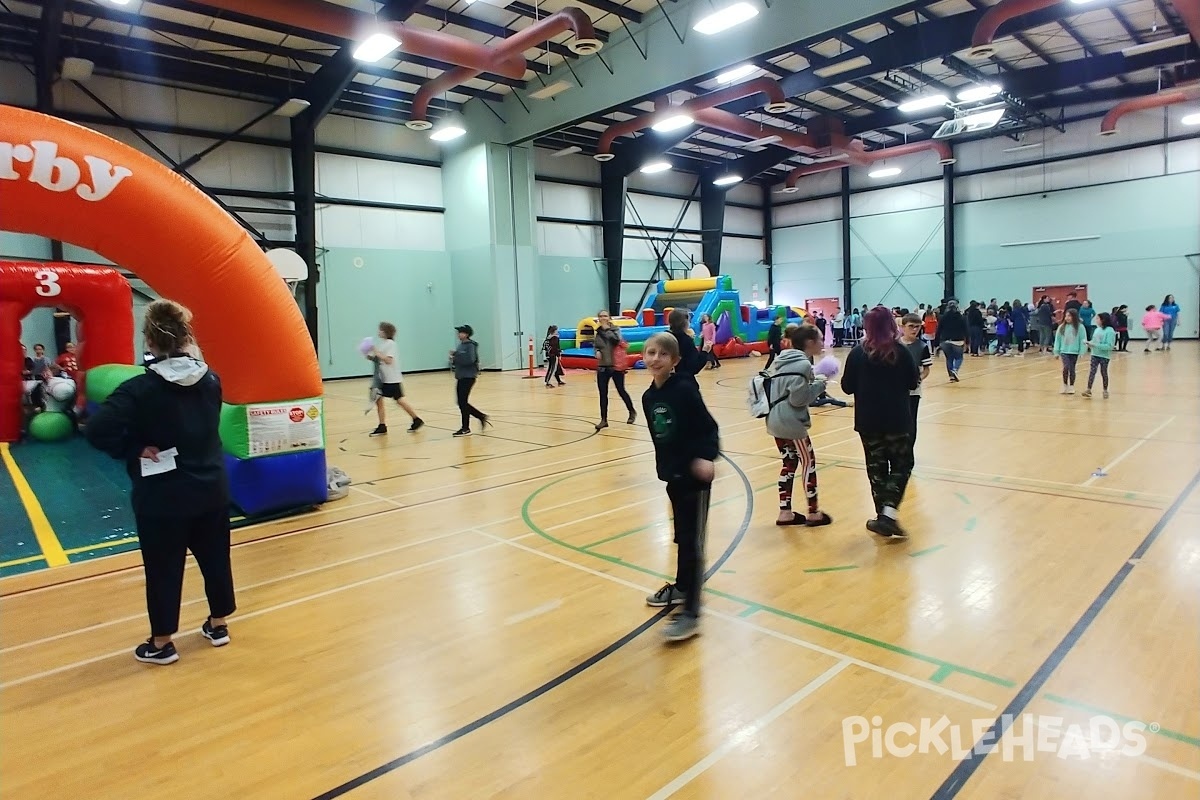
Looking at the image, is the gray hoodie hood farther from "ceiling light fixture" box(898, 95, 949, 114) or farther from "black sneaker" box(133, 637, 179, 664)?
"ceiling light fixture" box(898, 95, 949, 114)

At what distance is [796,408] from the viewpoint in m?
4.86

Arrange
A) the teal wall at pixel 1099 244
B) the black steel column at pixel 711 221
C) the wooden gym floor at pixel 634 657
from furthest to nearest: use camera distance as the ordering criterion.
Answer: the black steel column at pixel 711 221
the teal wall at pixel 1099 244
the wooden gym floor at pixel 634 657

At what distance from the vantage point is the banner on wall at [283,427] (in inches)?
219

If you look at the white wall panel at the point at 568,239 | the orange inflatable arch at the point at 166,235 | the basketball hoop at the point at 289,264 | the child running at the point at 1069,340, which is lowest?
the child running at the point at 1069,340

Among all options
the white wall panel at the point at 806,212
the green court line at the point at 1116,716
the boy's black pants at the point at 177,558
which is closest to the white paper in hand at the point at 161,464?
the boy's black pants at the point at 177,558

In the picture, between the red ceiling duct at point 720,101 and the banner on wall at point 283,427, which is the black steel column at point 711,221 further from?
the banner on wall at point 283,427

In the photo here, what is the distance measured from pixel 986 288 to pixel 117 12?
25.6m

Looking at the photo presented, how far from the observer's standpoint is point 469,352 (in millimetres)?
9336

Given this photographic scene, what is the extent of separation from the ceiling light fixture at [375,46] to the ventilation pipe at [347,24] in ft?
0.32

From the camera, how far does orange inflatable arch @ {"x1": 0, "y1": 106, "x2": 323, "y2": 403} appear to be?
183 inches

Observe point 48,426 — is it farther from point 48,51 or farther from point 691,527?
point 691,527

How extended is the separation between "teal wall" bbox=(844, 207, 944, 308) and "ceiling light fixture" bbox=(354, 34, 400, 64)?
814 inches

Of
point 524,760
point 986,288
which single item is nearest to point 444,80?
point 524,760

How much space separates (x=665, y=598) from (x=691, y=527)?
1.90ft
